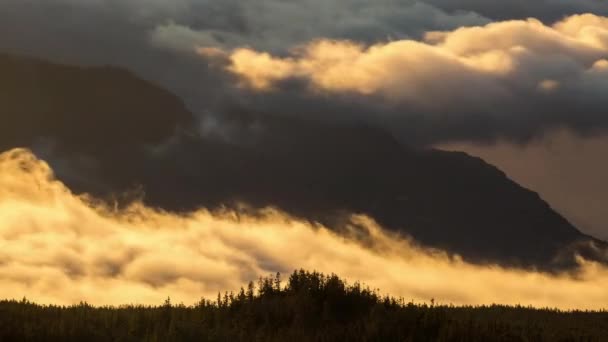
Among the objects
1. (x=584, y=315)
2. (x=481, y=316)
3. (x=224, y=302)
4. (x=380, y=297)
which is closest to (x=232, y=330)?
(x=224, y=302)

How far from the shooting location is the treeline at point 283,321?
2670 centimetres

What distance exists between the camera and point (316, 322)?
100ft

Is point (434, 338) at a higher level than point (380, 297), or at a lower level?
lower

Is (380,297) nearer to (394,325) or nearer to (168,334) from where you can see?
(394,325)

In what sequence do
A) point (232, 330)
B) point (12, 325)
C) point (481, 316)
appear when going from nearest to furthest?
point (12, 325), point (232, 330), point (481, 316)

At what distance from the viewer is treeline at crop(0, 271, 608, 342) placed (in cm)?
2670

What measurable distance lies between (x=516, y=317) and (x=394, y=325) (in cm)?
1092

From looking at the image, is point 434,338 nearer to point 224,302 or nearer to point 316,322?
point 316,322

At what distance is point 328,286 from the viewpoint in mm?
33219

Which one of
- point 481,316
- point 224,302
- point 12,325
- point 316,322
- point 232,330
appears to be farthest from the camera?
point 481,316

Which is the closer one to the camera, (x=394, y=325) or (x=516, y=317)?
(x=394, y=325)

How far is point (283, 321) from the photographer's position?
30.7 metres

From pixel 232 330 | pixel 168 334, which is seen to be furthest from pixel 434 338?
pixel 168 334

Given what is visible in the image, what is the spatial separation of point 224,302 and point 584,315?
17.5m
